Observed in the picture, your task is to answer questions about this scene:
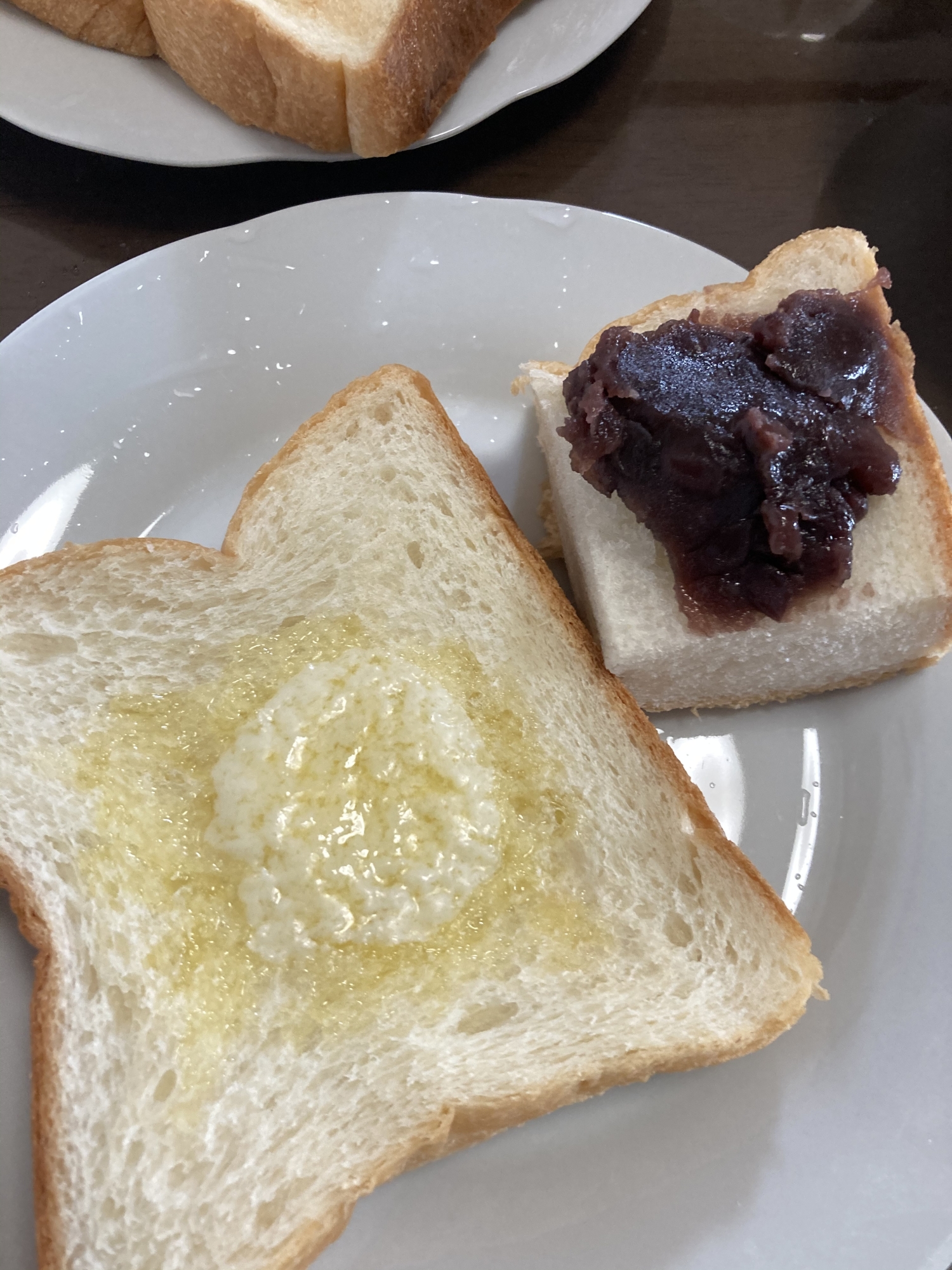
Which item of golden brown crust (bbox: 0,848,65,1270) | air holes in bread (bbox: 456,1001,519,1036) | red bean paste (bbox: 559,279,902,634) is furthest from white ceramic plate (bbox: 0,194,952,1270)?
red bean paste (bbox: 559,279,902,634)

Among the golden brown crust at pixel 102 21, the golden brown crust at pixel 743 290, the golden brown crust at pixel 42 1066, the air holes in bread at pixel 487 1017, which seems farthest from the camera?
the golden brown crust at pixel 102 21

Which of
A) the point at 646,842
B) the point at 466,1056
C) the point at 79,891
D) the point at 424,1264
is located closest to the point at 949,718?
the point at 646,842

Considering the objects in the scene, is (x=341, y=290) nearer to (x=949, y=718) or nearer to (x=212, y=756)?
(x=212, y=756)

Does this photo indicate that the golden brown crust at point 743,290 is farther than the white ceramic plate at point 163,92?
No

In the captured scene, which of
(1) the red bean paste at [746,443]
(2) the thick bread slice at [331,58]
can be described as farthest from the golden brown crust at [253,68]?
(1) the red bean paste at [746,443]

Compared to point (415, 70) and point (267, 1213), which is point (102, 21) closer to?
point (415, 70)

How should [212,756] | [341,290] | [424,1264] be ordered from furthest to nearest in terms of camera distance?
[341,290], [212,756], [424,1264]

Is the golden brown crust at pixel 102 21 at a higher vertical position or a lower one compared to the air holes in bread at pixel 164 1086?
higher

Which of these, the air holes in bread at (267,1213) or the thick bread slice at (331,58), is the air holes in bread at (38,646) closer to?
the air holes in bread at (267,1213)
